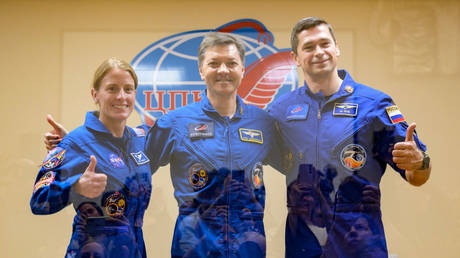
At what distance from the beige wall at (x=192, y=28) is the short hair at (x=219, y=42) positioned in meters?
0.11

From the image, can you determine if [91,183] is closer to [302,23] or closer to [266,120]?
[266,120]

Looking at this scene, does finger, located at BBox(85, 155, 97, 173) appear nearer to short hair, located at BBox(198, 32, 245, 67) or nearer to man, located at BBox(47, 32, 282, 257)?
man, located at BBox(47, 32, 282, 257)

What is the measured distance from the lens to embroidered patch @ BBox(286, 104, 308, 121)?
231 centimetres

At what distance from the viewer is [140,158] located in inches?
89.7

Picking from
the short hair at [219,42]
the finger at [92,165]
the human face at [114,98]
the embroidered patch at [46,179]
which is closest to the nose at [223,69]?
the short hair at [219,42]

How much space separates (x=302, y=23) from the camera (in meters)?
2.40

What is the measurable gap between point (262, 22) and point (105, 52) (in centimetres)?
98

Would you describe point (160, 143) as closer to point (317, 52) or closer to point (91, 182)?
point (91, 182)

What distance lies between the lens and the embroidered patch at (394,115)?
7.40 feet

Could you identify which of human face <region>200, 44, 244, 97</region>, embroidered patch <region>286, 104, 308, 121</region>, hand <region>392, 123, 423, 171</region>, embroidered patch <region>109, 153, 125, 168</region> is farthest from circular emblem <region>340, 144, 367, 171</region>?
embroidered patch <region>109, 153, 125, 168</region>

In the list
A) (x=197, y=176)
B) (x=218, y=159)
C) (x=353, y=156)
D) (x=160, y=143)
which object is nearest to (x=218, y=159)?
(x=218, y=159)

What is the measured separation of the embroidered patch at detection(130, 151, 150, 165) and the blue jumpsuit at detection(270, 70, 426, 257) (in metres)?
0.82

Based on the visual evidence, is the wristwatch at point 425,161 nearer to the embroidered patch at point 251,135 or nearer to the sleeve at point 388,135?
the sleeve at point 388,135
